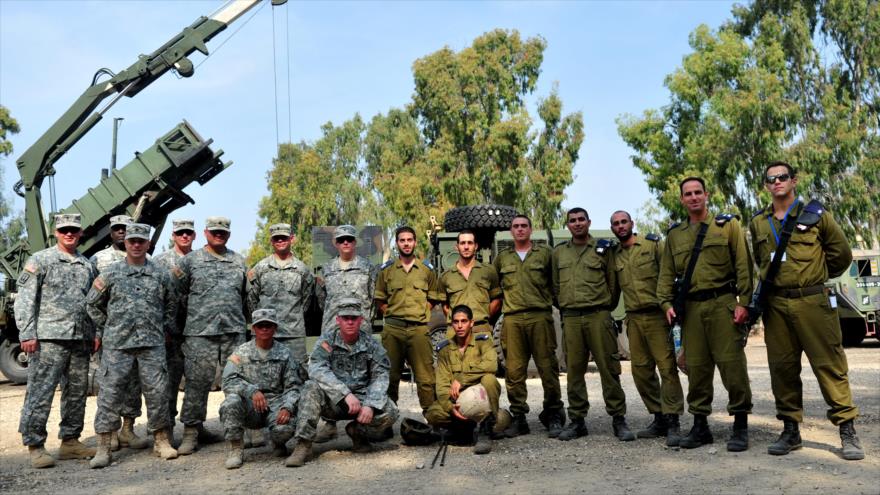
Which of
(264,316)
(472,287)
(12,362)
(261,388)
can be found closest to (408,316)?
(472,287)

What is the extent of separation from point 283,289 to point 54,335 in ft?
5.62

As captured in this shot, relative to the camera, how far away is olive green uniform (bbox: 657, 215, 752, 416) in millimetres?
5383

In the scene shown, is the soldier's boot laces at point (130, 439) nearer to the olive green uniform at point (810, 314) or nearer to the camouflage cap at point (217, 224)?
the camouflage cap at point (217, 224)

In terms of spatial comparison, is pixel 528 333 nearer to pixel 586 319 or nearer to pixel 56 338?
pixel 586 319

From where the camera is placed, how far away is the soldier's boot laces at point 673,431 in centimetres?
556

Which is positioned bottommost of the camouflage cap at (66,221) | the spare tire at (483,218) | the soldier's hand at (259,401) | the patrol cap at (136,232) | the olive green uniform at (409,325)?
the soldier's hand at (259,401)

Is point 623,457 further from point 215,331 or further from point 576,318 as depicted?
point 215,331

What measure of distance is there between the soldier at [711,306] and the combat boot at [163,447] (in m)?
3.74

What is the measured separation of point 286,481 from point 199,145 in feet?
23.5

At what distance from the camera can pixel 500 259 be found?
21.5 ft

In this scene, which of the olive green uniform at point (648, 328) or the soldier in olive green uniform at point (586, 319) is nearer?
the olive green uniform at point (648, 328)

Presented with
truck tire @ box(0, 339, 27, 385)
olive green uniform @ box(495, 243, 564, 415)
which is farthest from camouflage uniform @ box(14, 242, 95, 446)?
truck tire @ box(0, 339, 27, 385)

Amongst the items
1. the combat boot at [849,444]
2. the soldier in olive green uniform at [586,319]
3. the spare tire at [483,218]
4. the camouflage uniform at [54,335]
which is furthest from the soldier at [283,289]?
the spare tire at [483,218]

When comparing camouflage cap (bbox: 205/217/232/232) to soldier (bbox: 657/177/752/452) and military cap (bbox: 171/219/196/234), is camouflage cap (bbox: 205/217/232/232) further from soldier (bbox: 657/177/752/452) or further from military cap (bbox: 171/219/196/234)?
soldier (bbox: 657/177/752/452)
